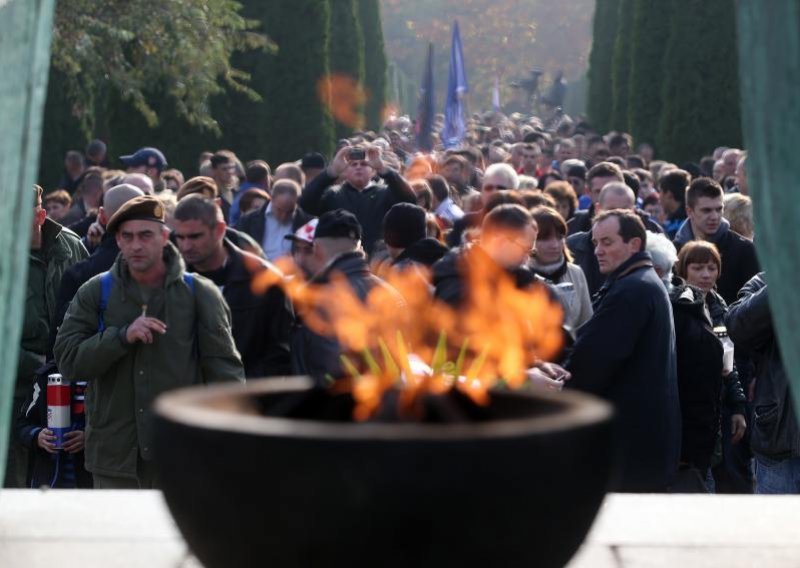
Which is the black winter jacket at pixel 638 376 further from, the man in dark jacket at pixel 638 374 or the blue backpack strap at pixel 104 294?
the blue backpack strap at pixel 104 294

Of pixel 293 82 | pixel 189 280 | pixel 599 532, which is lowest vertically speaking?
pixel 599 532

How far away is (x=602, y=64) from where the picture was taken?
39.4 m

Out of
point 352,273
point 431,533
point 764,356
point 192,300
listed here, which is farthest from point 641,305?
point 431,533

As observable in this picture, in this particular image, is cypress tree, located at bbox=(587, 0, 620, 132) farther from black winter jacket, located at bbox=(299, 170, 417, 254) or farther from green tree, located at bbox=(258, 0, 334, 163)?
black winter jacket, located at bbox=(299, 170, 417, 254)

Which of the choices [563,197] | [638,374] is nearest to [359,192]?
[563,197]

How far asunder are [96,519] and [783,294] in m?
2.29

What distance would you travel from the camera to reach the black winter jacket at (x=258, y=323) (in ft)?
23.1

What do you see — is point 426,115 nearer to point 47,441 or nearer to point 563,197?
point 563,197

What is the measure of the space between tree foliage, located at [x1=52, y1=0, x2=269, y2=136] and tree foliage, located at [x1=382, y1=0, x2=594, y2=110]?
6304 cm

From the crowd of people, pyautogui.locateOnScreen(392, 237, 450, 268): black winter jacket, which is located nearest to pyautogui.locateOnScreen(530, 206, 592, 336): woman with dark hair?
the crowd of people

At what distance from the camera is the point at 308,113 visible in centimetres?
2206

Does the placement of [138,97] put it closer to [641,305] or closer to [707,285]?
[707,285]

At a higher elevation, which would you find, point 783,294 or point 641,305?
point 783,294

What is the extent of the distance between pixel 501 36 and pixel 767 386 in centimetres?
7683
